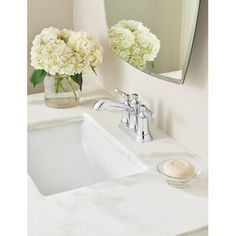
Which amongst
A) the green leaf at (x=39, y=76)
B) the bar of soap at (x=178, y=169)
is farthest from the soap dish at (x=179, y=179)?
the green leaf at (x=39, y=76)

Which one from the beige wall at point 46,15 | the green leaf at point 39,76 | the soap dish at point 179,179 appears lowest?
the soap dish at point 179,179

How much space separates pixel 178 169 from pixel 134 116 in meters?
0.34

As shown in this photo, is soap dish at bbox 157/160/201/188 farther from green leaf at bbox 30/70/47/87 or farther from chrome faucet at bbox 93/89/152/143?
green leaf at bbox 30/70/47/87

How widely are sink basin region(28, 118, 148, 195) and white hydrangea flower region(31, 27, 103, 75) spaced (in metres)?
0.18

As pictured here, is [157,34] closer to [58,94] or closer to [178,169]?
[178,169]

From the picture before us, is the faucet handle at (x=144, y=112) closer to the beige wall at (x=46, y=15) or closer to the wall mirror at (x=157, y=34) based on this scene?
the wall mirror at (x=157, y=34)

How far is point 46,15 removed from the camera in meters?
1.89

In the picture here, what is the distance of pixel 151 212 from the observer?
0.97 meters

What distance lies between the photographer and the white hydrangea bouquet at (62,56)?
149 centimetres

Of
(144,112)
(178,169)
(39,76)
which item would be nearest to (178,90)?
(144,112)

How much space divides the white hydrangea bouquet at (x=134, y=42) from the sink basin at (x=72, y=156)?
0.24 metres

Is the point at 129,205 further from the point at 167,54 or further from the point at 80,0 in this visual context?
the point at 80,0

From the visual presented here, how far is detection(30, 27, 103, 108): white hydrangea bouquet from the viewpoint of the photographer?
149cm
